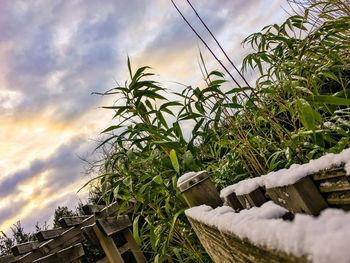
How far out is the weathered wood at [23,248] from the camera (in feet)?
17.1

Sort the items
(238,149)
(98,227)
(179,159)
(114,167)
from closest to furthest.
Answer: (238,149), (179,159), (114,167), (98,227)

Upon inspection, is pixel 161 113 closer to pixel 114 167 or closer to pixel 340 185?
pixel 114 167

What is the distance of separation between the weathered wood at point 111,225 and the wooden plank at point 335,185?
4.47 metres

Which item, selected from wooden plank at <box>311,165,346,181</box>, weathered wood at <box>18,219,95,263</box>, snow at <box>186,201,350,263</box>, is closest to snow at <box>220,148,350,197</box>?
wooden plank at <box>311,165,346,181</box>

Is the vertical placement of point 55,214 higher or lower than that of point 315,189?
higher

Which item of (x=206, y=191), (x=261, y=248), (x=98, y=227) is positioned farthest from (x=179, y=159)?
(x=98, y=227)

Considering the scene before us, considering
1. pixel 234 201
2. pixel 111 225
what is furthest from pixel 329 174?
pixel 111 225

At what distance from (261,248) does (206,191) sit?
1219 mm

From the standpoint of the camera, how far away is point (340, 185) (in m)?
0.88

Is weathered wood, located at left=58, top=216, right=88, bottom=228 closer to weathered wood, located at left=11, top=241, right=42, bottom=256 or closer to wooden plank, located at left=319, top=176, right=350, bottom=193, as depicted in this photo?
weathered wood, located at left=11, top=241, right=42, bottom=256

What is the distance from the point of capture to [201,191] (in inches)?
77.9

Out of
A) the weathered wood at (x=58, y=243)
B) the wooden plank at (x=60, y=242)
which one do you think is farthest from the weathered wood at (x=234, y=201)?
the weathered wood at (x=58, y=243)

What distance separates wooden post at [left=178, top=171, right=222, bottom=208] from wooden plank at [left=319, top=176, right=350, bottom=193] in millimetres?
1051

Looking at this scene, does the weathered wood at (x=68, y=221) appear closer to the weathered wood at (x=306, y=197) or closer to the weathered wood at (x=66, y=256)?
the weathered wood at (x=66, y=256)
